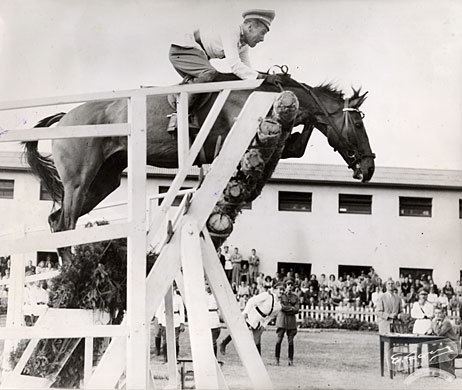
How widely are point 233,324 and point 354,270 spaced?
1153 millimetres

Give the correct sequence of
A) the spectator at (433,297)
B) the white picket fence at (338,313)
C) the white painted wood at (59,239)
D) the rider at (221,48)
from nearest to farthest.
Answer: the white painted wood at (59,239) → the rider at (221,48) → the spectator at (433,297) → the white picket fence at (338,313)

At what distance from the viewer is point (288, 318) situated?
11.8ft

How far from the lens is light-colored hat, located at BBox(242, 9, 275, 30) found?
9.80ft

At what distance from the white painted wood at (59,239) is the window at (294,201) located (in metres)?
1.12

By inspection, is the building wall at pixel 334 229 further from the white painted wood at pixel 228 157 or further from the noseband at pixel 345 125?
the white painted wood at pixel 228 157

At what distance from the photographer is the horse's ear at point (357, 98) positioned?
119 inches

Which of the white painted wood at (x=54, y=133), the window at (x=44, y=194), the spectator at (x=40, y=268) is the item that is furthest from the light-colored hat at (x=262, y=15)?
the spectator at (x=40, y=268)

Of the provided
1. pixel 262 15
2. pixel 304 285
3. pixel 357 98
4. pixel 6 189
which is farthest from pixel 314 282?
pixel 6 189

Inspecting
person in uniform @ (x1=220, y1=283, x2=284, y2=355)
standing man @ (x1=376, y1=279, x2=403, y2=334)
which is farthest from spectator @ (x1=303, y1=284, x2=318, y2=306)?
standing man @ (x1=376, y1=279, x2=403, y2=334)

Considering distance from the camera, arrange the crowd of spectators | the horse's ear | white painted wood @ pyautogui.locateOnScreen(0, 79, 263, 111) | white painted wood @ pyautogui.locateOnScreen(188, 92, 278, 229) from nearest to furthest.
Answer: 1. white painted wood @ pyautogui.locateOnScreen(0, 79, 263, 111)
2. white painted wood @ pyautogui.locateOnScreen(188, 92, 278, 229)
3. the horse's ear
4. the crowd of spectators

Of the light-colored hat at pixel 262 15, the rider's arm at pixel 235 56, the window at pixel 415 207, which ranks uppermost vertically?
the light-colored hat at pixel 262 15

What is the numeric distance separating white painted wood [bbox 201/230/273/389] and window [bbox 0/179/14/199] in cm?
123

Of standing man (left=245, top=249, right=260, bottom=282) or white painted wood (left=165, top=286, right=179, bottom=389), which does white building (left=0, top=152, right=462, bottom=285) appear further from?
white painted wood (left=165, top=286, right=179, bottom=389)

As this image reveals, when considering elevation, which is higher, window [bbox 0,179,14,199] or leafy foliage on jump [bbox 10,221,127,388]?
window [bbox 0,179,14,199]
